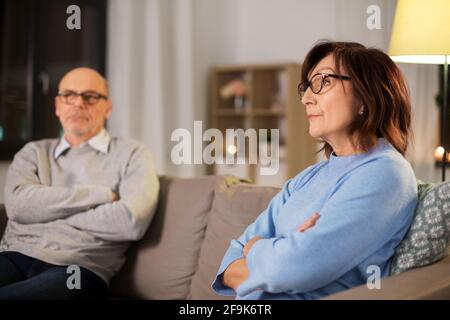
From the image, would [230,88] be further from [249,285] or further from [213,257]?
[249,285]

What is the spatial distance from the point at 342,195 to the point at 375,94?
213mm

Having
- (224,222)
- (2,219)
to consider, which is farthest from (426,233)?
(2,219)

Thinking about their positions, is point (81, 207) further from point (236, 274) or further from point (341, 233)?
point (341, 233)

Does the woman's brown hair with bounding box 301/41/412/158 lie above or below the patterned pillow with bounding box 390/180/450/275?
above

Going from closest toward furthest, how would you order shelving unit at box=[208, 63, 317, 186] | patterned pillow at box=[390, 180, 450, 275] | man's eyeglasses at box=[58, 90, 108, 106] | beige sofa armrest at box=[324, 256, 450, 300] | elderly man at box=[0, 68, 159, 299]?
1. beige sofa armrest at box=[324, 256, 450, 300]
2. patterned pillow at box=[390, 180, 450, 275]
3. elderly man at box=[0, 68, 159, 299]
4. man's eyeglasses at box=[58, 90, 108, 106]
5. shelving unit at box=[208, 63, 317, 186]

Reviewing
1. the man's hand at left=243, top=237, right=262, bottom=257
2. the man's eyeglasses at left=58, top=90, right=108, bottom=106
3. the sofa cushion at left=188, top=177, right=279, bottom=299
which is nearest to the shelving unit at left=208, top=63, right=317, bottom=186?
the man's eyeglasses at left=58, top=90, right=108, bottom=106

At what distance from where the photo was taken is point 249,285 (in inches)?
47.1

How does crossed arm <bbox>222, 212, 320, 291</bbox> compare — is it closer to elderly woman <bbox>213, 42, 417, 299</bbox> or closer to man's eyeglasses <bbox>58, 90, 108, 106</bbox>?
elderly woman <bbox>213, 42, 417, 299</bbox>

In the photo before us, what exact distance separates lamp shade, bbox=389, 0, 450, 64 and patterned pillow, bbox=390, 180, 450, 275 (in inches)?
21.4

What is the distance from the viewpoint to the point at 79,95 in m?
1.95

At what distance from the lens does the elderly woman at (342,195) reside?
112cm

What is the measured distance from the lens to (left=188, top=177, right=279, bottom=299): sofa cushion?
1660 millimetres

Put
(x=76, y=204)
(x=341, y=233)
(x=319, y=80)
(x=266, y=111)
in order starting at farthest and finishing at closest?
(x=266, y=111)
(x=76, y=204)
(x=319, y=80)
(x=341, y=233)
